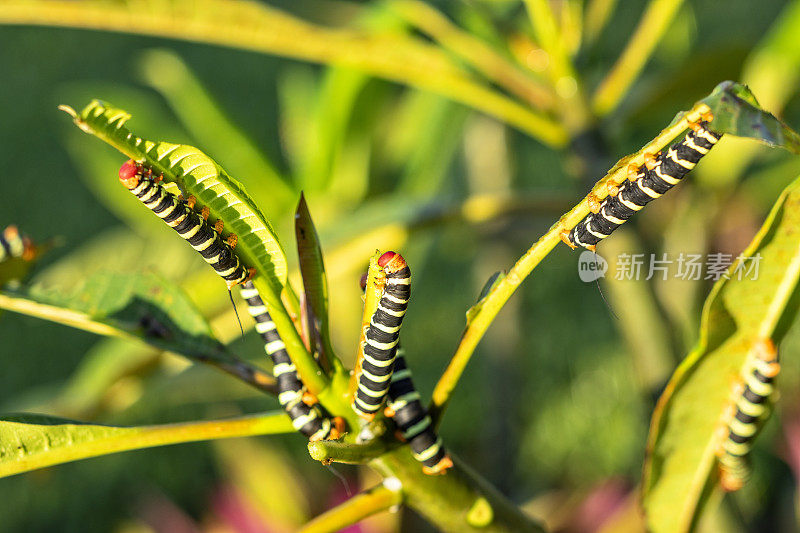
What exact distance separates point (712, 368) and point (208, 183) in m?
0.32

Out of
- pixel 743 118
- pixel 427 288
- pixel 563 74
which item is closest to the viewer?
pixel 743 118

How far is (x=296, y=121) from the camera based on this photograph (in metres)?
1.40

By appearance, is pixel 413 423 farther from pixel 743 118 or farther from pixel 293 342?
pixel 743 118

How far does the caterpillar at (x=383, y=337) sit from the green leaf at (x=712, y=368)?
0.20 meters

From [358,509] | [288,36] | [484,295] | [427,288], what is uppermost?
[288,36]

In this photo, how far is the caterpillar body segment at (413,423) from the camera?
38cm

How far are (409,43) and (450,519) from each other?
472 mm

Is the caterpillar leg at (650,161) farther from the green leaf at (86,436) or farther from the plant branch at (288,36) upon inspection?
the plant branch at (288,36)

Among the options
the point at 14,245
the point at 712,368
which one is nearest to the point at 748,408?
the point at 712,368

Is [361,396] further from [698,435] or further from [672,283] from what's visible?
[672,283]

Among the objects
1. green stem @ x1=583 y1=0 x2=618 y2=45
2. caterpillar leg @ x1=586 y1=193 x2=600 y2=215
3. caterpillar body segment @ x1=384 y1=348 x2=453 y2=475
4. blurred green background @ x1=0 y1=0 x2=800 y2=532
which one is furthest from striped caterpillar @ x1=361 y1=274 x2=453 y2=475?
green stem @ x1=583 y1=0 x2=618 y2=45

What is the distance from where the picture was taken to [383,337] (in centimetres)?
34

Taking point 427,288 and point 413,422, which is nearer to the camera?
point 413,422

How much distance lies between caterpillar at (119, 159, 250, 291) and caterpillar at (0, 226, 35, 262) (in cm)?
21
